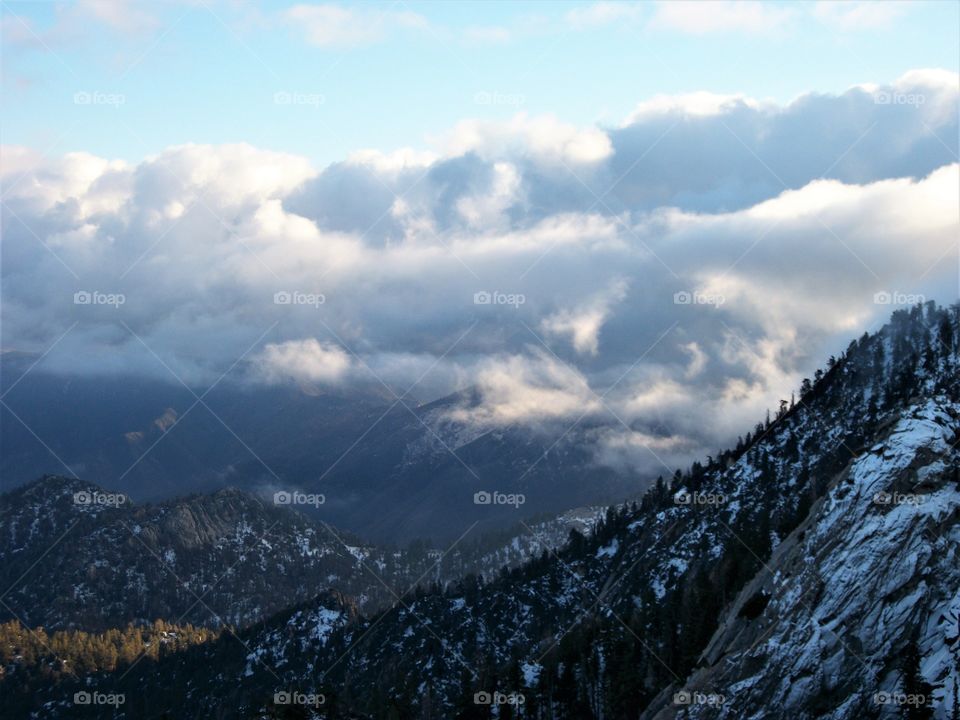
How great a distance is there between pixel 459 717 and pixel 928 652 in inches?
3478

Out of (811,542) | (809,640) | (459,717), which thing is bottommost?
(459,717)

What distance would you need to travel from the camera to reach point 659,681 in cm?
15312

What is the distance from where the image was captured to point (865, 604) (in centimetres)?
10750

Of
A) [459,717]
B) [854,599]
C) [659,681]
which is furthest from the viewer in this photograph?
[459,717]

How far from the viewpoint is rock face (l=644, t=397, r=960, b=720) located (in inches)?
4045

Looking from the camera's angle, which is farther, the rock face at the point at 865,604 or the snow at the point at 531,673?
the snow at the point at 531,673

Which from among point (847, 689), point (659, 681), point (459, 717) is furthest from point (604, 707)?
point (847, 689)

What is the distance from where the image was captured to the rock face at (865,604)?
103 metres

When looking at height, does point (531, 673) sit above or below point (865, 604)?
below

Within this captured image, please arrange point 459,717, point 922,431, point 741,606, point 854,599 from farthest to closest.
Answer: point 459,717, point 741,606, point 922,431, point 854,599

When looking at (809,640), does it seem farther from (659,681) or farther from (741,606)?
(659,681)

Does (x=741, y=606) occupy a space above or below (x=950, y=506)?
below

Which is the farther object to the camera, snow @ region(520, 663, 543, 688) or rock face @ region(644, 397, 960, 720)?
snow @ region(520, 663, 543, 688)

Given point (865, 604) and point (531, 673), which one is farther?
point (531, 673)
